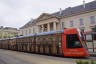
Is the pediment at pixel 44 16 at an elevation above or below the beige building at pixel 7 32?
above

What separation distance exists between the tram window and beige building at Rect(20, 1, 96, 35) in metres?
25.8

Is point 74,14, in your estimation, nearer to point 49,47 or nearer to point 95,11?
point 95,11

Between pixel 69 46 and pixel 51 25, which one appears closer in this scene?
pixel 69 46

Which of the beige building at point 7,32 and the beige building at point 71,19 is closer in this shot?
the beige building at point 71,19

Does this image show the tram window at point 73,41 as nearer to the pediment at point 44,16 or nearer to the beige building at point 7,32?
the pediment at point 44,16

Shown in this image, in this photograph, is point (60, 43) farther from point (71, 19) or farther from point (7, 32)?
point (7, 32)

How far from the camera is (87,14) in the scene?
3931 cm

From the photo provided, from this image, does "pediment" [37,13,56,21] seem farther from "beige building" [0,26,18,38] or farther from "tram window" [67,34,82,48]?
"beige building" [0,26,18,38]

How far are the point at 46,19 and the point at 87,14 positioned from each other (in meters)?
16.5

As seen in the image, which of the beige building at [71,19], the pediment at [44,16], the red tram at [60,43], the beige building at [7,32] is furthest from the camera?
the beige building at [7,32]

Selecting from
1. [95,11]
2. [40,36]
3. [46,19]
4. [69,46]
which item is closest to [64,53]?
[69,46]

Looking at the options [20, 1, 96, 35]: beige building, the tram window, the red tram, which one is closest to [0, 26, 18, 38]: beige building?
[20, 1, 96, 35]: beige building

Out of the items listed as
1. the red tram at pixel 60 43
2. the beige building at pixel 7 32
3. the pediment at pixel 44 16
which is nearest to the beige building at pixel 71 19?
the pediment at pixel 44 16

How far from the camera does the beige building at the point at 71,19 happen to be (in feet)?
127
